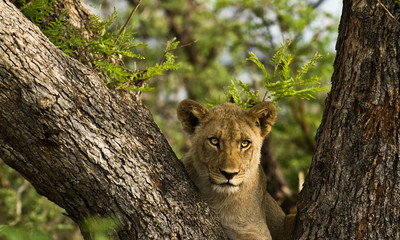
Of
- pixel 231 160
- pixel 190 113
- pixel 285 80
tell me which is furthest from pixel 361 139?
pixel 190 113

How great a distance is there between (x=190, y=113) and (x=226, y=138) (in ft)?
1.77

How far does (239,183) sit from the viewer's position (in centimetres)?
434

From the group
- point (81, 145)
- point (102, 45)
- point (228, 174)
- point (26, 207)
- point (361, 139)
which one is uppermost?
point (361, 139)

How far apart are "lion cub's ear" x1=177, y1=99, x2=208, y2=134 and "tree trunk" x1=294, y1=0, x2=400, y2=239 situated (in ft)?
4.15

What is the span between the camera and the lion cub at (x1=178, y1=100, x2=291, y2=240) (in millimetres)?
4266

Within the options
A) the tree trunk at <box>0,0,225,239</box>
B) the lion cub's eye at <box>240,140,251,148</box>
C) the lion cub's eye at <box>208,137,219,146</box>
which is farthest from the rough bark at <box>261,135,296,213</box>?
the tree trunk at <box>0,0,225,239</box>

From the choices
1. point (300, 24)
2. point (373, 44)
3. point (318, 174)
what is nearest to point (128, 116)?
point (318, 174)

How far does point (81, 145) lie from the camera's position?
10.7ft

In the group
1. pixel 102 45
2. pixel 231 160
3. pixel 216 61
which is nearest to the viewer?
pixel 102 45

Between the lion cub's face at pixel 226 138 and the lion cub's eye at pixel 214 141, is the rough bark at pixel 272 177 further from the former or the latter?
the lion cub's eye at pixel 214 141

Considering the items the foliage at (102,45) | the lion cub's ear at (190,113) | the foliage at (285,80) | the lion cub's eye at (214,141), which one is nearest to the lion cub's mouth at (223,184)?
the lion cub's eye at (214,141)

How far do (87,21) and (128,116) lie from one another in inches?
48.1

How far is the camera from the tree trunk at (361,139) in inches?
136

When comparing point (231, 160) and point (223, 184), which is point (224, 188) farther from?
point (231, 160)
